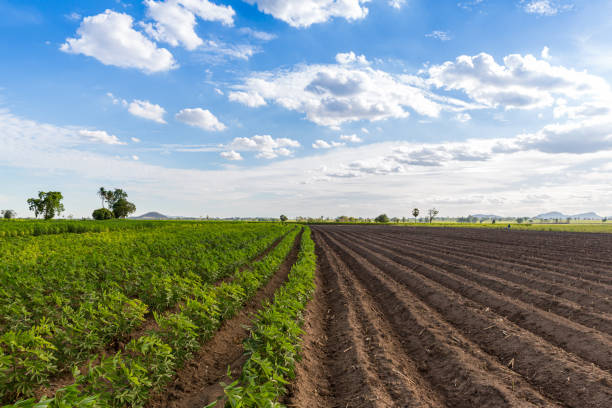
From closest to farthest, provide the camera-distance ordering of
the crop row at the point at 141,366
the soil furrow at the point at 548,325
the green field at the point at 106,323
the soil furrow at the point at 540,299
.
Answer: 1. the crop row at the point at 141,366
2. the green field at the point at 106,323
3. the soil furrow at the point at 548,325
4. the soil furrow at the point at 540,299

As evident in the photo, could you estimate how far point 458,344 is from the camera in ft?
24.6

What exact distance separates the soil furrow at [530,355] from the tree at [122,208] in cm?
14764

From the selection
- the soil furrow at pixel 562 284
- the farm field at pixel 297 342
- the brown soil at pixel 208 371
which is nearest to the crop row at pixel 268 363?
the farm field at pixel 297 342

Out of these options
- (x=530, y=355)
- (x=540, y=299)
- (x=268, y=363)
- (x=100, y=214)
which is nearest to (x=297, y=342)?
(x=268, y=363)

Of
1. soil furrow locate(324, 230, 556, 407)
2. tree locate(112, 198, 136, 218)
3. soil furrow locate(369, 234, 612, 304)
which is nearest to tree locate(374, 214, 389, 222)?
tree locate(112, 198, 136, 218)

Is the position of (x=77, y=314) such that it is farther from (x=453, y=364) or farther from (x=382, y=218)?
(x=382, y=218)

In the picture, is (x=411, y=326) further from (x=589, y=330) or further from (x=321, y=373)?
(x=589, y=330)

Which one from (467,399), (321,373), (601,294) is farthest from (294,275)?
(601,294)

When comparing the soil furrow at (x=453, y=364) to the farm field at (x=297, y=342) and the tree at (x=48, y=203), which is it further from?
the tree at (x=48, y=203)

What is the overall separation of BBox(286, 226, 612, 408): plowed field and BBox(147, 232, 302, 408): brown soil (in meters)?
1.29

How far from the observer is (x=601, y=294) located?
1166 centimetres

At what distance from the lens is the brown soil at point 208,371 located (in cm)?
497

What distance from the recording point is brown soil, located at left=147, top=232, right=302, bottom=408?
4.97m

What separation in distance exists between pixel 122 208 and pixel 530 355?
509ft
